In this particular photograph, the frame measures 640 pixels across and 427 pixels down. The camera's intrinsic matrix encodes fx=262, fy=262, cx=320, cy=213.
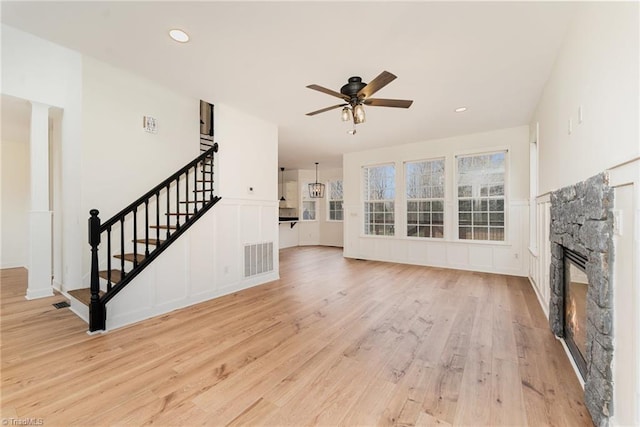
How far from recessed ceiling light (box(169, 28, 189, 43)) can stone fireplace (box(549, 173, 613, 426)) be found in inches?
130

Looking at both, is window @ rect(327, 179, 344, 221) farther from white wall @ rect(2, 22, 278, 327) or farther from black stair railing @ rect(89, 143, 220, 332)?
black stair railing @ rect(89, 143, 220, 332)

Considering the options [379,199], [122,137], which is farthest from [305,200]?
[122,137]

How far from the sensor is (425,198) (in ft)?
19.9

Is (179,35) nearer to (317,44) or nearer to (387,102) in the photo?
(317,44)

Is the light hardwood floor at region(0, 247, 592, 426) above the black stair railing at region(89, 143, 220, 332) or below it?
below

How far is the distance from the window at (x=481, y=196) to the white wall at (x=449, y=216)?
0.50 feet

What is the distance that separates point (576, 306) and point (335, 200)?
25.4 ft

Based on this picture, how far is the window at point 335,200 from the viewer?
31.3 feet

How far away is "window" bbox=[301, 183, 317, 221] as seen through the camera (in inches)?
385

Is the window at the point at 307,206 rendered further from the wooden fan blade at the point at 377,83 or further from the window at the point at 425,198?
Answer: the wooden fan blade at the point at 377,83

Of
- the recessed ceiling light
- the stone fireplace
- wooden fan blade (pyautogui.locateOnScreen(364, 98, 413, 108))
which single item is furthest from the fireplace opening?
the recessed ceiling light

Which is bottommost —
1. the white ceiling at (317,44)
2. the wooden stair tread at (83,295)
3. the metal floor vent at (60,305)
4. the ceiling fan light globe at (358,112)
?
the metal floor vent at (60,305)

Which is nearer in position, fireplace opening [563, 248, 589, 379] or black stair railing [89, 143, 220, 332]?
fireplace opening [563, 248, 589, 379]

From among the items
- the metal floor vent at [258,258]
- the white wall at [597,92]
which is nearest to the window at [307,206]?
the metal floor vent at [258,258]
